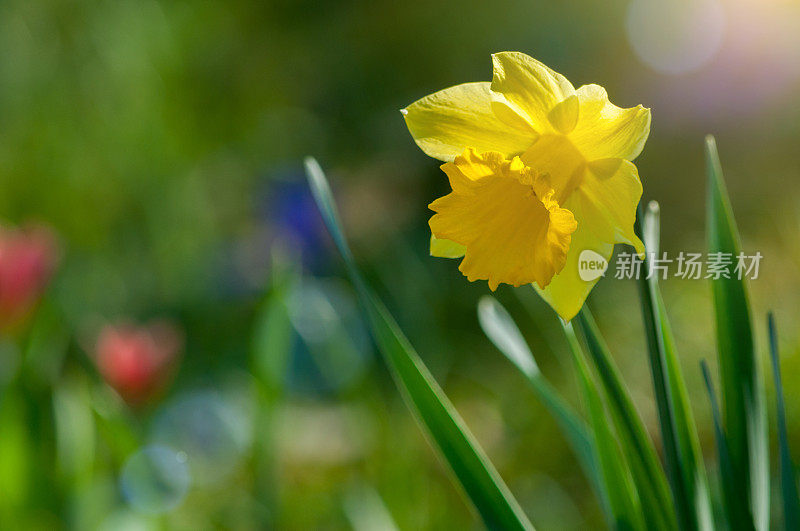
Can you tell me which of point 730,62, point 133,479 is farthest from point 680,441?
point 730,62

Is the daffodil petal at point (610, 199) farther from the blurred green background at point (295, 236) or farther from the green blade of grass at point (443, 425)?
the blurred green background at point (295, 236)

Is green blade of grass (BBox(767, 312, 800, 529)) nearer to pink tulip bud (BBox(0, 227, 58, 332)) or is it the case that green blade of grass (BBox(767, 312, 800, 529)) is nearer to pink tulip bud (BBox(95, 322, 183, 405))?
pink tulip bud (BBox(95, 322, 183, 405))

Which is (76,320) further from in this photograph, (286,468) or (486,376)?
(486,376)

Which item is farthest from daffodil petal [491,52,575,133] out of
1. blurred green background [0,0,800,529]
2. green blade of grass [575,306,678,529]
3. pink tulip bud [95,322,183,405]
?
pink tulip bud [95,322,183,405]

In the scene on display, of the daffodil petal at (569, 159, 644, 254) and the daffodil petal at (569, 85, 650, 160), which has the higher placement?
the daffodil petal at (569, 85, 650, 160)

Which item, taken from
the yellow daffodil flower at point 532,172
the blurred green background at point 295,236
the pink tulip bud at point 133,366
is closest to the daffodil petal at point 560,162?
the yellow daffodil flower at point 532,172

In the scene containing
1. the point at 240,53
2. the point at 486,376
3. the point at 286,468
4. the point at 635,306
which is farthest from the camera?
the point at 240,53
